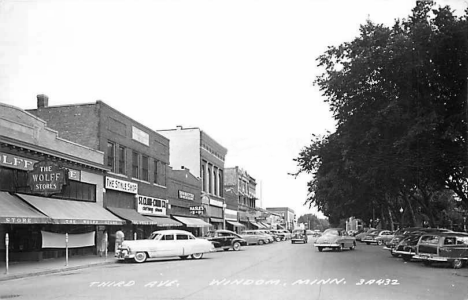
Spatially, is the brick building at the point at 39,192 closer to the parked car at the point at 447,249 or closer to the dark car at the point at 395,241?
the dark car at the point at 395,241

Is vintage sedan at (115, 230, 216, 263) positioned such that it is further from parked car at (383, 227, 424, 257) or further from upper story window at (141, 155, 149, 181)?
upper story window at (141, 155, 149, 181)

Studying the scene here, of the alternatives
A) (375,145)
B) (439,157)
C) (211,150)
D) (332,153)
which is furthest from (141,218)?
(211,150)

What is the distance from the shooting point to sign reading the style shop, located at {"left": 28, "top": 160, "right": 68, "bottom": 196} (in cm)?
2388

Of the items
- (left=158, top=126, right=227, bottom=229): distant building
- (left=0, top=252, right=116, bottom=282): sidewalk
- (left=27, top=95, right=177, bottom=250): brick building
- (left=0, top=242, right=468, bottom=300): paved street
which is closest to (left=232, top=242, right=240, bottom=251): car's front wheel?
(left=27, top=95, right=177, bottom=250): brick building

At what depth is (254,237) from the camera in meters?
53.2

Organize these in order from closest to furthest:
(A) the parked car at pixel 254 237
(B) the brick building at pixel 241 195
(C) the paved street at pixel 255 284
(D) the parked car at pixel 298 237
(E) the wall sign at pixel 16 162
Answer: (C) the paved street at pixel 255 284 < (E) the wall sign at pixel 16 162 < (A) the parked car at pixel 254 237 < (D) the parked car at pixel 298 237 < (B) the brick building at pixel 241 195

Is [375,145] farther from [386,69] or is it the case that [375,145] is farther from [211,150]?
[211,150]

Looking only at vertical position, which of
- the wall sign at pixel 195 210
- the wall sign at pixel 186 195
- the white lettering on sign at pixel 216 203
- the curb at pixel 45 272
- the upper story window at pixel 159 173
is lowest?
the curb at pixel 45 272

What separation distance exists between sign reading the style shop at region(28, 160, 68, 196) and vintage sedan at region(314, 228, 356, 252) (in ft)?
59.0

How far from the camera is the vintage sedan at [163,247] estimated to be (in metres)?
25.5

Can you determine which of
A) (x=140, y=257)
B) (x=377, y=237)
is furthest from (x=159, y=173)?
(x=377, y=237)

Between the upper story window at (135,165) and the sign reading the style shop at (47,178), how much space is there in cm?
1458

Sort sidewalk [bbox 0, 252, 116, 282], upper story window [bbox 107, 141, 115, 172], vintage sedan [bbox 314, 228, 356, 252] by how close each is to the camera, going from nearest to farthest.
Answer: sidewalk [bbox 0, 252, 116, 282], vintage sedan [bbox 314, 228, 356, 252], upper story window [bbox 107, 141, 115, 172]

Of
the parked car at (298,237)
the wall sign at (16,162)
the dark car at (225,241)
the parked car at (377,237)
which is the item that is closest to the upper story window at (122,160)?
the dark car at (225,241)
